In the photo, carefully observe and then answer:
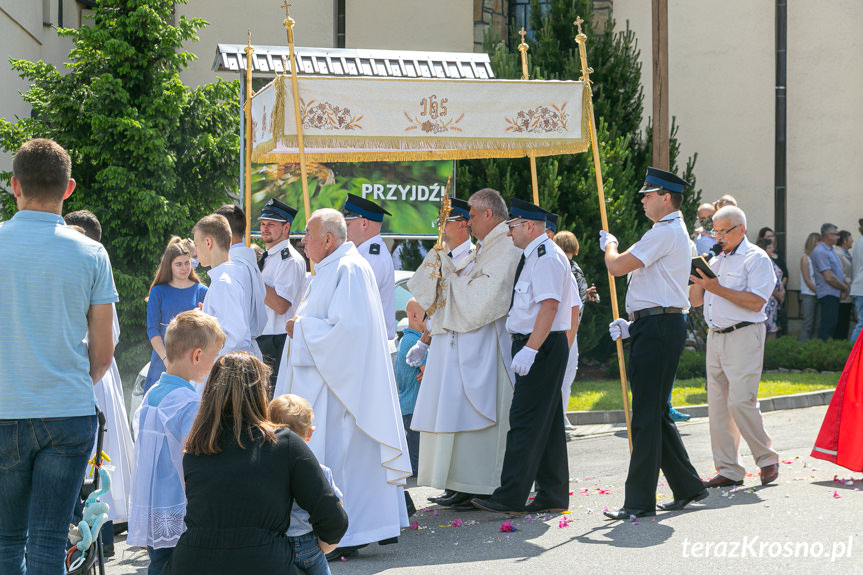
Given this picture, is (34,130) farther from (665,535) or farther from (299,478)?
(299,478)

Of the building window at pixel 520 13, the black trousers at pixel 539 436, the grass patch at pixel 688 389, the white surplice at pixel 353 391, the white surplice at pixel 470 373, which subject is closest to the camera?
the white surplice at pixel 353 391

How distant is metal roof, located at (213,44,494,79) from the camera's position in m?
13.5

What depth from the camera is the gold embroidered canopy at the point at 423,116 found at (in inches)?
295

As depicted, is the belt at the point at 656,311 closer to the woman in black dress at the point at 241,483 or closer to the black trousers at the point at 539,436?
the black trousers at the point at 539,436

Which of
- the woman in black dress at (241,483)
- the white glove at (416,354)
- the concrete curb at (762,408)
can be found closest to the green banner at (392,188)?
the concrete curb at (762,408)

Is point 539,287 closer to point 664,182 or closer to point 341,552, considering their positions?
point 664,182

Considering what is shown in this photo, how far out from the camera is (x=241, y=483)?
11.5 ft

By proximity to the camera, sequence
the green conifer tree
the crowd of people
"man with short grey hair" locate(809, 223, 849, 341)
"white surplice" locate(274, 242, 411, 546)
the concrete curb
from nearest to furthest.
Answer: the crowd of people, "white surplice" locate(274, 242, 411, 546), the concrete curb, the green conifer tree, "man with short grey hair" locate(809, 223, 849, 341)

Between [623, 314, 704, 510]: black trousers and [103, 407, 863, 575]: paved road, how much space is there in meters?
0.23

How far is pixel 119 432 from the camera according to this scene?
6.36m

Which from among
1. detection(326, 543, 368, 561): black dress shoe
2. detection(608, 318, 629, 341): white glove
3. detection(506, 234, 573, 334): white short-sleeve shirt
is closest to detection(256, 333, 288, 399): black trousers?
detection(506, 234, 573, 334): white short-sleeve shirt

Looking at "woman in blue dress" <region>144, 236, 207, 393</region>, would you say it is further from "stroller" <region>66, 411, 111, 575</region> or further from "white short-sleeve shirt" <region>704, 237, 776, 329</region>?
"white short-sleeve shirt" <region>704, 237, 776, 329</region>

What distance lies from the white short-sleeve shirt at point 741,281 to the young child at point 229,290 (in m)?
3.33

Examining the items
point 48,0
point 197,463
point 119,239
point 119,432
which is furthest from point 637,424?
point 48,0
